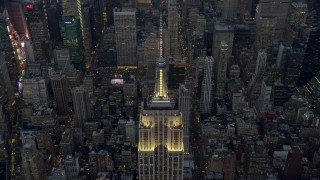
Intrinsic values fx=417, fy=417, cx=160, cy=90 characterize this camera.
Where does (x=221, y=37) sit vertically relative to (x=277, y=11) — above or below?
below

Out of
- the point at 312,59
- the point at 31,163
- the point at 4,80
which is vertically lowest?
the point at 31,163

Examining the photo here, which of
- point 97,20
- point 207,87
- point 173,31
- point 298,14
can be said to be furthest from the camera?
point 97,20

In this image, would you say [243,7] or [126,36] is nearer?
[126,36]

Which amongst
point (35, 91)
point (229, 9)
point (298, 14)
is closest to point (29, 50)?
point (35, 91)

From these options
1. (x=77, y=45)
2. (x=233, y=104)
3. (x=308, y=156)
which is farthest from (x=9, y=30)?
(x=308, y=156)

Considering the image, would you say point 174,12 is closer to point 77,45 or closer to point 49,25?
point 77,45

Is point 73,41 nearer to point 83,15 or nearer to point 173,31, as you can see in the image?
point 83,15
